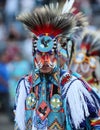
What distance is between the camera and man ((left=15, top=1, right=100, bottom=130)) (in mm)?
6734

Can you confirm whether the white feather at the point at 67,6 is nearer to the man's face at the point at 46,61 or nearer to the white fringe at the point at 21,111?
the man's face at the point at 46,61

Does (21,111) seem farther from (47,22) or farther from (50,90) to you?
(47,22)

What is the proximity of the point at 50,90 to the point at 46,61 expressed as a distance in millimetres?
303

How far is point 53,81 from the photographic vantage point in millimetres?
6824

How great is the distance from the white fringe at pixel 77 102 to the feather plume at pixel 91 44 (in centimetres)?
231

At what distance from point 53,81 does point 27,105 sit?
1.15ft

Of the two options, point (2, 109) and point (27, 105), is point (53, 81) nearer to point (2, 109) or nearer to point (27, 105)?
point (27, 105)

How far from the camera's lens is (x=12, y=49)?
46.2 ft

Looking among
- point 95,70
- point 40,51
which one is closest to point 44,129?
point 40,51

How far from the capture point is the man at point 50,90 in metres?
6.73

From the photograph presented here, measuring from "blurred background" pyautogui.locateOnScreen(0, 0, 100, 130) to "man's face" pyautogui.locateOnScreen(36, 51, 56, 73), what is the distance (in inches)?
174

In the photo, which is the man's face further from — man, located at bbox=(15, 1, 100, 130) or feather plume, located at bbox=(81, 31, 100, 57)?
feather plume, located at bbox=(81, 31, 100, 57)

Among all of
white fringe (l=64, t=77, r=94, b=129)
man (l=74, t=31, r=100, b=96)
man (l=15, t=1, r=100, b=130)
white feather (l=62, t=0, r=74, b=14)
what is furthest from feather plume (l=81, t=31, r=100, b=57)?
white fringe (l=64, t=77, r=94, b=129)

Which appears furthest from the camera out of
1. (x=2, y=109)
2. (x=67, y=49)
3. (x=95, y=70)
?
(x=2, y=109)
